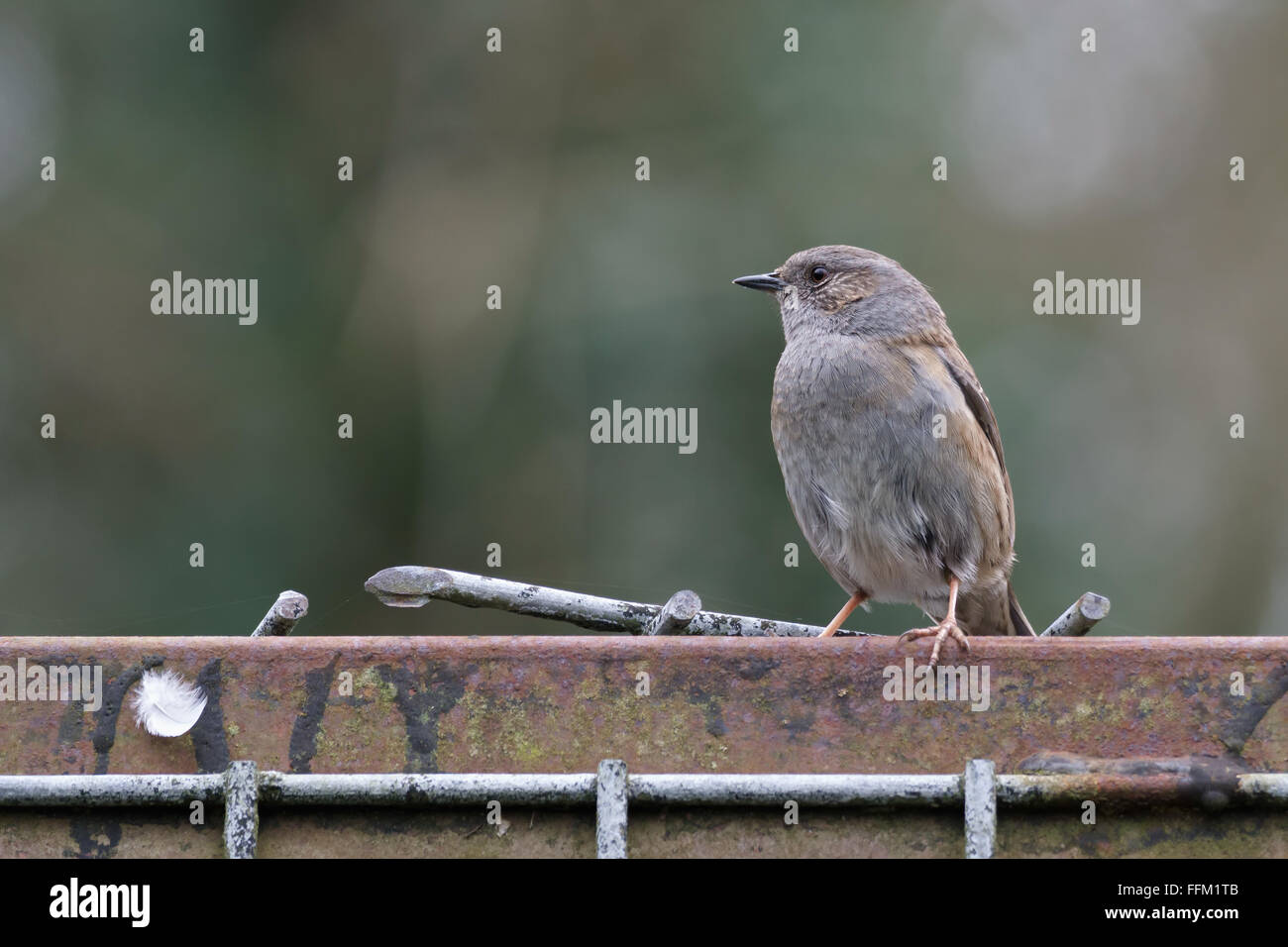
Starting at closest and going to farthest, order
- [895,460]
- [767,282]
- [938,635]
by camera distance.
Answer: [938,635], [895,460], [767,282]

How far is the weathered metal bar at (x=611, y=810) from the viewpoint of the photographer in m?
2.29

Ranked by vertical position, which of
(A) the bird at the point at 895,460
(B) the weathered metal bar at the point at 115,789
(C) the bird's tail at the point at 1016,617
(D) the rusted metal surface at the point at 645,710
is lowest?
(B) the weathered metal bar at the point at 115,789

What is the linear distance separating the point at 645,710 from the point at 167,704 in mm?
755

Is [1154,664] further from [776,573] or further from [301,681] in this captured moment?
[776,573]

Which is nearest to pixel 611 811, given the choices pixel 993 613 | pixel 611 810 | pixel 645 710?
pixel 611 810

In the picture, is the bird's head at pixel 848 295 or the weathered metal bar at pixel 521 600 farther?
the bird's head at pixel 848 295

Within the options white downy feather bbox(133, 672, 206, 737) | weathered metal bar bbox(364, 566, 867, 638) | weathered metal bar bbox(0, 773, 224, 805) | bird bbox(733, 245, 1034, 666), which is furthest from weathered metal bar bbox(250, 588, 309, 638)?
bird bbox(733, 245, 1034, 666)

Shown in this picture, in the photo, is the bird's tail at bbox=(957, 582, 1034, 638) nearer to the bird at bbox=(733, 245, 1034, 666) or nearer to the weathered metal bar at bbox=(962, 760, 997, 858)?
the bird at bbox=(733, 245, 1034, 666)

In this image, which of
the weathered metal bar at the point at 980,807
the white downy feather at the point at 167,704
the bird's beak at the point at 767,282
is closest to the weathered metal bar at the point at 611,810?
the weathered metal bar at the point at 980,807

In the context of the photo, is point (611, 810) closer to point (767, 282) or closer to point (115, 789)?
point (115, 789)

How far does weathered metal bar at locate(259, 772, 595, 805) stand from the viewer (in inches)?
91.1

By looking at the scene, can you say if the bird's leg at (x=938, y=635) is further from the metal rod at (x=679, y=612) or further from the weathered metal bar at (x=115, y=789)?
the weathered metal bar at (x=115, y=789)

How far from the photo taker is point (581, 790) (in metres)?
2.32

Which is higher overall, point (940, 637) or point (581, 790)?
point (940, 637)
